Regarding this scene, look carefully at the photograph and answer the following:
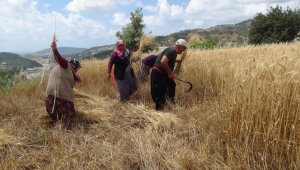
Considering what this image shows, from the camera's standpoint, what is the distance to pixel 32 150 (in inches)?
186

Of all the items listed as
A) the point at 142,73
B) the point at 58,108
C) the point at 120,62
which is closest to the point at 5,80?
the point at 120,62

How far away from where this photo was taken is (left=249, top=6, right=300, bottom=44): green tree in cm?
3117

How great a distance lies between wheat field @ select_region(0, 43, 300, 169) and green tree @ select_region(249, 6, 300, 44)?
26.9 meters

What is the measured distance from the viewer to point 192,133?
4641 mm

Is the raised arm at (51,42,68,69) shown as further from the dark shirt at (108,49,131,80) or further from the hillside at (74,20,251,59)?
the hillside at (74,20,251,59)

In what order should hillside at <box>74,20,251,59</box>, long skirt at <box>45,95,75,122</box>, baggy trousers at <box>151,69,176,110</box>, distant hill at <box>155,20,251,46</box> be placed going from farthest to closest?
hillside at <box>74,20,251,59</box>
distant hill at <box>155,20,251,46</box>
baggy trousers at <box>151,69,176,110</box>
long skirt at <box>45,95,75,122</box>

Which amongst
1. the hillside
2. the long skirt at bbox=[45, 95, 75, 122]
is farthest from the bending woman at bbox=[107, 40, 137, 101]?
the hillside

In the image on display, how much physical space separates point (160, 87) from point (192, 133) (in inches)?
90.3

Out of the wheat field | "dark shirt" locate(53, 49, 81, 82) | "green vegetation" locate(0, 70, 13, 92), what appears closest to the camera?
the wheat field

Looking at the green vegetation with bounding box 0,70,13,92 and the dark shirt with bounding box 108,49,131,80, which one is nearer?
the dark shirt with bounding box 108,49,131,80

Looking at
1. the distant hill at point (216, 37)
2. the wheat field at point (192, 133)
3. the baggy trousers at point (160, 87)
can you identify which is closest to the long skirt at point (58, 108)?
the wheat field at point (192, 133)

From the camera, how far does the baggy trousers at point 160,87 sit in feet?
22.3

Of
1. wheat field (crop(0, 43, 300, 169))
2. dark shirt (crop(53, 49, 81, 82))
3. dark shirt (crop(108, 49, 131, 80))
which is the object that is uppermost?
dark shirt (crop(53, 49, 81, 82))

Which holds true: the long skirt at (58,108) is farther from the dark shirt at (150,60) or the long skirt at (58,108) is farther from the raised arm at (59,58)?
the dark shirt at (150,60)
